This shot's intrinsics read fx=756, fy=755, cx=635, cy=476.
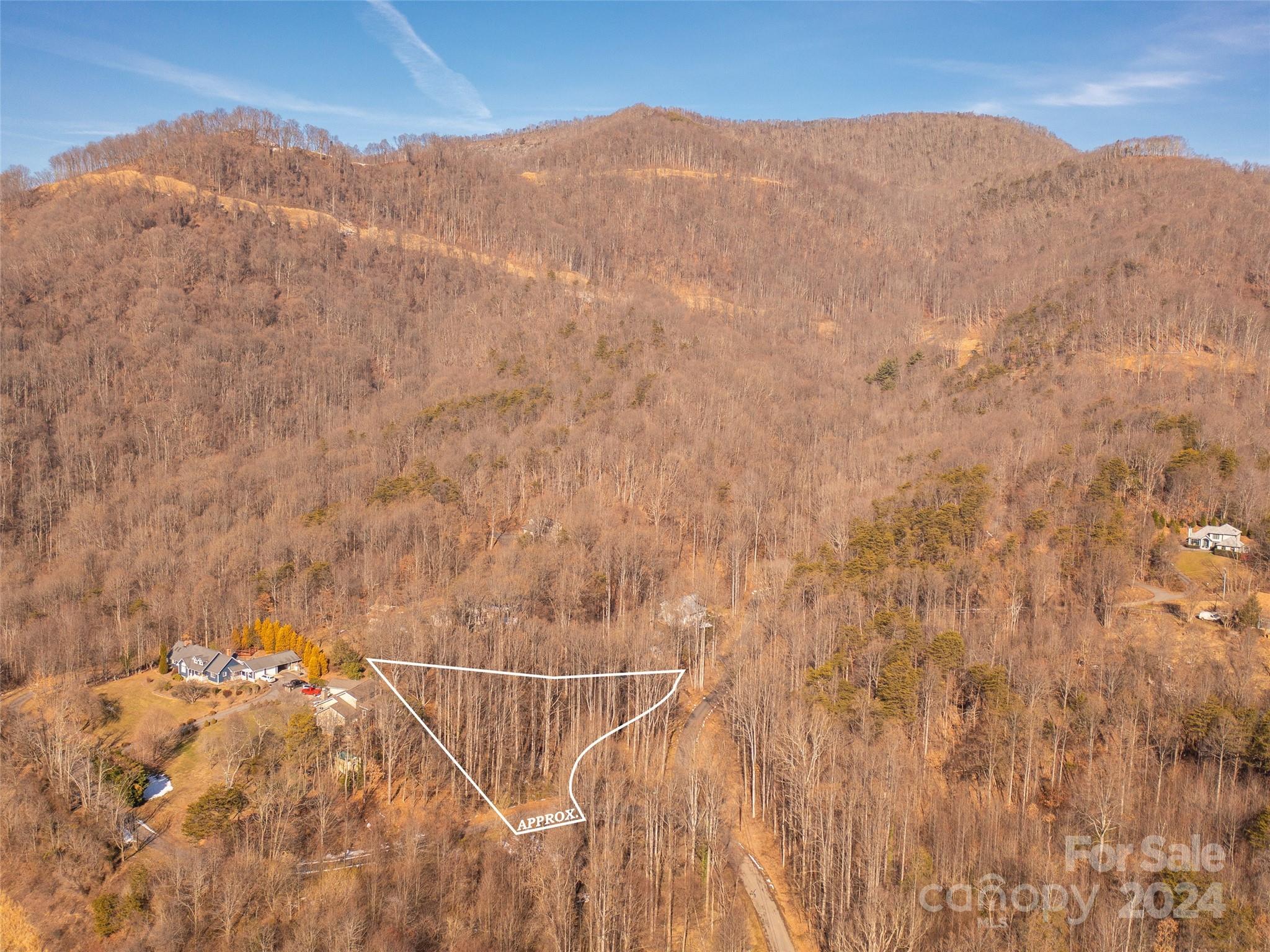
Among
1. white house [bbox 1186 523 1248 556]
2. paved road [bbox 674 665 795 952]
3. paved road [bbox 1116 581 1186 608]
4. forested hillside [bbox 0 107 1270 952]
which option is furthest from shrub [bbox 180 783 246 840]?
white house [bbox 1186 523 1248 556]

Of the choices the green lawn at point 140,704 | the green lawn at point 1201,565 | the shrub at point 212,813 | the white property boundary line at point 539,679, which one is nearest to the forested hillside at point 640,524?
Answer: the green lawn at point 1201,565

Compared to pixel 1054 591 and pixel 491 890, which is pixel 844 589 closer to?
pixel 1054 591

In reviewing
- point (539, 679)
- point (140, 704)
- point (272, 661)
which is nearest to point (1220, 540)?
point (539, 679)

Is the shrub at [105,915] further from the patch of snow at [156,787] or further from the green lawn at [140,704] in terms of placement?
the green lawn at [140,704]

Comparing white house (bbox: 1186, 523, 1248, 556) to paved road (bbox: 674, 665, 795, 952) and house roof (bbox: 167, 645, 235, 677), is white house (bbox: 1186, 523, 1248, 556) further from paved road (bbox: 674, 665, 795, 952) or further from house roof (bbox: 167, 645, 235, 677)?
house roof (bbox: 167, 645, 235, 677)

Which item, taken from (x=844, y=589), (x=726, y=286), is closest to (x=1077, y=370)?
(x=844, y=589)

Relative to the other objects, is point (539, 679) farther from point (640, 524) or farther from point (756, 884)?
point (640, 524)
